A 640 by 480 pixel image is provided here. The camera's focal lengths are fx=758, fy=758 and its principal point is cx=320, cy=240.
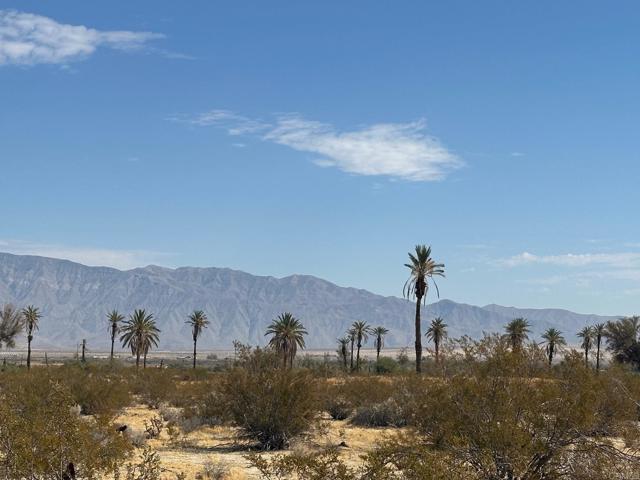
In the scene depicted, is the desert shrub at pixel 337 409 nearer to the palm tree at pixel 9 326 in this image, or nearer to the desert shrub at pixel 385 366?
the desert shrub at pixel 385 366

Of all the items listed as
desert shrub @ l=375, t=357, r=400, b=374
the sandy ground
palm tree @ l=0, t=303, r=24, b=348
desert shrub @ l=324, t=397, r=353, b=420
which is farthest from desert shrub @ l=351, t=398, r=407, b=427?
palm tree @ l=0, t=303, r=24, b=348

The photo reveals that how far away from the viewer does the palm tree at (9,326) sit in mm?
77688

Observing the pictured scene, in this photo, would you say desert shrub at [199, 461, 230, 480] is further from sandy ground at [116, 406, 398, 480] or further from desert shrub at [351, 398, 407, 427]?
desert shrub at [351, 398, 407, 427]

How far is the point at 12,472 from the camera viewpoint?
11086 millimetres

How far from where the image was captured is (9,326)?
257 ft

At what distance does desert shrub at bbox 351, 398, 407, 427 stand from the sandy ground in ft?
2.63

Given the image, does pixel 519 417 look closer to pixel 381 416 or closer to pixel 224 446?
pixel 224 446

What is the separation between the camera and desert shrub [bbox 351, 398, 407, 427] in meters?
32.5

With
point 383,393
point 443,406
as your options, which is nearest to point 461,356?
point 443,406

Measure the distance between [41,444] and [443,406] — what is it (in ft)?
25.5

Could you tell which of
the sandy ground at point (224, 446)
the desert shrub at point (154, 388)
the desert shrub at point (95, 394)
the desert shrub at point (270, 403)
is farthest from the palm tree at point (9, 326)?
the desert shrub at point (270, 403)

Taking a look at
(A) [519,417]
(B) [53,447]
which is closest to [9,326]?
(B) [53,447]

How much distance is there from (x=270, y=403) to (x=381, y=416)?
355 inches

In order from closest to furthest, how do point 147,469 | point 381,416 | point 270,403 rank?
point 147,469
point 270,403
point 381,416
